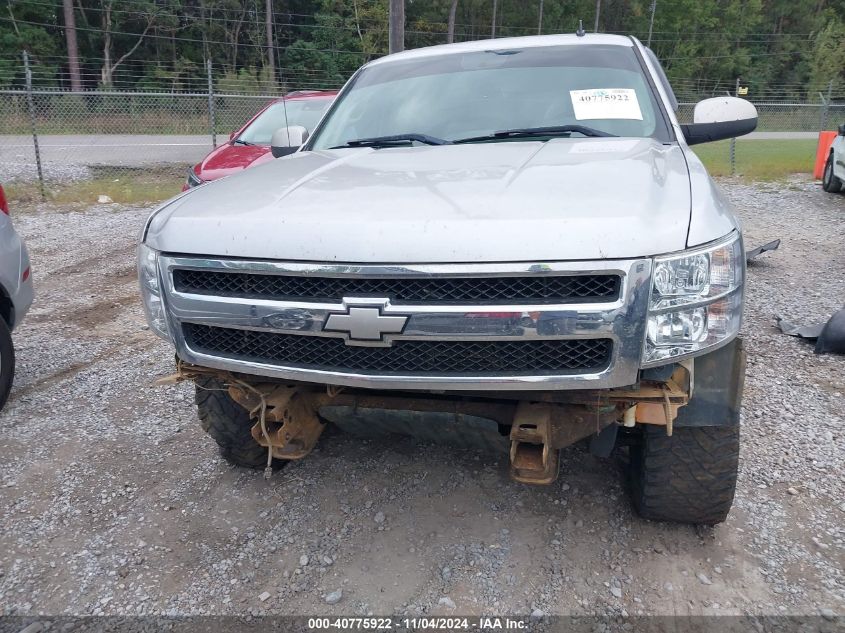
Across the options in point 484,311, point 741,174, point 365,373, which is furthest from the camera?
point 741,174

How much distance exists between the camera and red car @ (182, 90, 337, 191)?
662 cm

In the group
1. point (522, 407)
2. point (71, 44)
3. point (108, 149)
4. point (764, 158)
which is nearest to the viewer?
point (522, 407)

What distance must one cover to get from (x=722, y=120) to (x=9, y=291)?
4.05 metres

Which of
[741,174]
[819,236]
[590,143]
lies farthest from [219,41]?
[590,143]

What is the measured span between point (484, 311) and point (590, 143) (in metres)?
1.26

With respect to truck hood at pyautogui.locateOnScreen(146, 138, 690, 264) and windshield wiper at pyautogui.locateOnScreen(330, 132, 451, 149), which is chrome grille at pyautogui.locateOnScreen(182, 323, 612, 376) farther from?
windshield wiper at pyautogui.locateOnScreen(330, 132, 451, 149)

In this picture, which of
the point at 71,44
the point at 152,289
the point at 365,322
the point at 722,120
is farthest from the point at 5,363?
the point at 71,44

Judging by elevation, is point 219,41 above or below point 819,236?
above

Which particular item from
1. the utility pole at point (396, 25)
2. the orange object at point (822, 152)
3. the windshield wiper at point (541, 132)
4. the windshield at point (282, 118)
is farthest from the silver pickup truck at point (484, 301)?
the orange object at point (822, 152)

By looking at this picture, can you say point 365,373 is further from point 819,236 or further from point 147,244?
point 819,236

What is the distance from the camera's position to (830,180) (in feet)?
36.3

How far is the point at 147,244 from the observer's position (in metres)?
2.25

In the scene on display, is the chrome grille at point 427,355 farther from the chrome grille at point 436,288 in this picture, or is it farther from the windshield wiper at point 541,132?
the windshield wiper at point 541,132

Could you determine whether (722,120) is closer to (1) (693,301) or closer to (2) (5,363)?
(1) (693,301)
